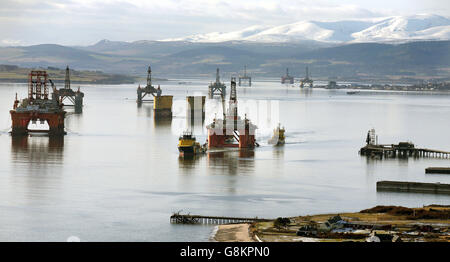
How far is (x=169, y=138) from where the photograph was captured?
→ 5206cm

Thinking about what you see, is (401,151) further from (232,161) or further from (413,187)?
(413,187)

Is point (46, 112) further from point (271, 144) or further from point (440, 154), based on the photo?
point (440, 154)

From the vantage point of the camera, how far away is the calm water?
24.7 meters

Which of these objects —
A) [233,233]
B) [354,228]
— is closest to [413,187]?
[354,228]

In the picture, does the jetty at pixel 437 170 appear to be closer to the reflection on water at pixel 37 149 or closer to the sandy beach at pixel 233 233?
the sandy beach at pixel 233 233

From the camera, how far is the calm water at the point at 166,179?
2473 cm

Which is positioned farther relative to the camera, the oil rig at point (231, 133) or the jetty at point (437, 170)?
the oil rig at point (231, 133)

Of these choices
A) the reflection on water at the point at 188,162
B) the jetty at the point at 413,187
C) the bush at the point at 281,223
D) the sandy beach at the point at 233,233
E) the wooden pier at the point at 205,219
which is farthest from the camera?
the reflection on water at the point at 188,162

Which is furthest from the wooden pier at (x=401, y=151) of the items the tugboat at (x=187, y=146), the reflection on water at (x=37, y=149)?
the reflection on water at (x=37, y=149)

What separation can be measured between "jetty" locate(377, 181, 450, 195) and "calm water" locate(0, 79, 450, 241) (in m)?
0.56

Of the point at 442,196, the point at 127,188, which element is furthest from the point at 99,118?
the point at 442,196

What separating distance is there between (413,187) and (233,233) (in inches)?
410

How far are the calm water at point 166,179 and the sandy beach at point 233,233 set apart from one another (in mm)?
435

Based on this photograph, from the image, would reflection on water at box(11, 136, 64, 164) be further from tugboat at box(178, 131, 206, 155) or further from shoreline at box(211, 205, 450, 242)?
shoreline at box(211, 205, 450, 242)
